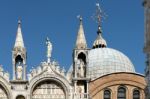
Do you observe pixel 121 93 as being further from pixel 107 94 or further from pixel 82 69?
pixel 82 69

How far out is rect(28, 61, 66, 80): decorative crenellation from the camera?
4156 cm

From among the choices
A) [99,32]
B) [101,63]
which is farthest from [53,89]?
[99,32]

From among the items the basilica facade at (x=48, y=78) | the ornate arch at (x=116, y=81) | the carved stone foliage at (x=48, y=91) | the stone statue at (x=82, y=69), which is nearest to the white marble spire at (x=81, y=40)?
the basilica facade at (x=48, y=78)

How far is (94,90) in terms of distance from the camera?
46688 millimetres

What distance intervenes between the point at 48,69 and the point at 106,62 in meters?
12.3

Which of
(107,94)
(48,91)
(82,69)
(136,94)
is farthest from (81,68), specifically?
(136,94)

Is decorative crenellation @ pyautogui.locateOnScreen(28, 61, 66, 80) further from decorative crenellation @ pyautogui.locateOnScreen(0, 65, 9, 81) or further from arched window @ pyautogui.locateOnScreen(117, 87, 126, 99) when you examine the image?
arched window @ pyautogui.locateOnScreen(117, 87, 126, 99)

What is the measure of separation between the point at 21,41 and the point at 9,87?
136 inches

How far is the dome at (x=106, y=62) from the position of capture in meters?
52.4

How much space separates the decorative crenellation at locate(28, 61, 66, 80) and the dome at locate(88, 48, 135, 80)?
993 centimetres

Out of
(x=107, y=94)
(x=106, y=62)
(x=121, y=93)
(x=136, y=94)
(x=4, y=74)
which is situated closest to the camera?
(x=4, y=74)

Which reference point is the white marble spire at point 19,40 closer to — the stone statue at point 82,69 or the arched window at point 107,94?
the stone statue at point 82,69

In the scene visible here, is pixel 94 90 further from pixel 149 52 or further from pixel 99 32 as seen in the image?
pixel 149 52

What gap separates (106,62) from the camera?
53094 millimetres
